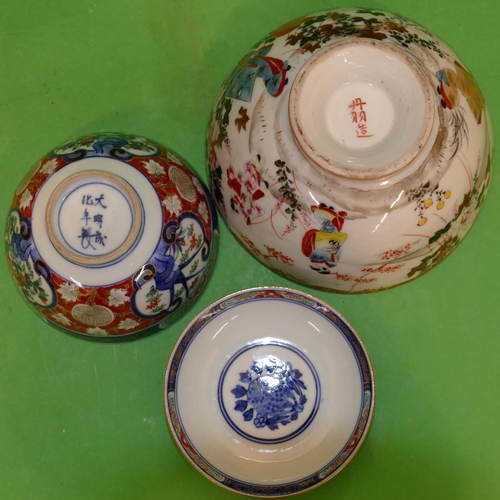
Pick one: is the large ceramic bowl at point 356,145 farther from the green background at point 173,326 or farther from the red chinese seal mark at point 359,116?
the green background at point 173,326

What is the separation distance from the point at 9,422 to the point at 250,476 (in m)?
0.48

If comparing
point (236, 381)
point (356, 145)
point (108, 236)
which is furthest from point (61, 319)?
point (356, 145)

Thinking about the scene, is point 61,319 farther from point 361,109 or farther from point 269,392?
point 361,109

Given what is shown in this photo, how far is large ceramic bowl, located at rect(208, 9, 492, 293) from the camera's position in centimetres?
66

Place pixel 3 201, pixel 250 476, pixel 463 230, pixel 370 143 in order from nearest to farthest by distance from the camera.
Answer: pixel 370 143, pixel 463 230, pixel 250 476, pixel 3 201

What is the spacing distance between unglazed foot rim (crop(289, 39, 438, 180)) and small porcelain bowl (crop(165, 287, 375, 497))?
0.37 meters

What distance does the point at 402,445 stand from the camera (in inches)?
41.6

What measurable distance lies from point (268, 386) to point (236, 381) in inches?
2.4

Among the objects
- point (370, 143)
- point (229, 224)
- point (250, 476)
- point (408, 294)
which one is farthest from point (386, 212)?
point (250, 476)

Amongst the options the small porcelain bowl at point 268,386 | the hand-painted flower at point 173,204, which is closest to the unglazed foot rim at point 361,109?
the hand-painted flower at point 173,204

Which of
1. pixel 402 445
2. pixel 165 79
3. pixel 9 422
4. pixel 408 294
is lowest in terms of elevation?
pixel 9 422

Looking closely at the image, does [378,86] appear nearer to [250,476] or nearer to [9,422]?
[250,476]

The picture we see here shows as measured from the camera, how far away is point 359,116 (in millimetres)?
688

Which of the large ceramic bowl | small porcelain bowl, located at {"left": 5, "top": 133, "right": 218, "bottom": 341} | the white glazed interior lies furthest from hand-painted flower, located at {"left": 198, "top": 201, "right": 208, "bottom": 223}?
the white glazed interior
